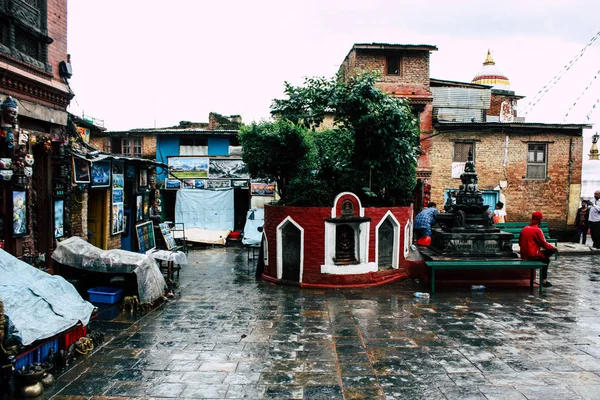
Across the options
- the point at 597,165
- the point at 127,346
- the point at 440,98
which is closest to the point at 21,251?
the point at 127,346

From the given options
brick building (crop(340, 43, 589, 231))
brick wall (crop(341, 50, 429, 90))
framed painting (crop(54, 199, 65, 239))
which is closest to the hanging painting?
framed painting (crop(54, 199, 65, 239))

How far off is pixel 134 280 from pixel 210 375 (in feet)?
14.2

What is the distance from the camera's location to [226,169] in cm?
2288

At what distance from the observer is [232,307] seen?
32.4ft

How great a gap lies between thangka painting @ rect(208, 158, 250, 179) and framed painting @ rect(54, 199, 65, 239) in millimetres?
12379

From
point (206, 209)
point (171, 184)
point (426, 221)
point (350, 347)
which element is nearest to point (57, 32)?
point (350, 347)

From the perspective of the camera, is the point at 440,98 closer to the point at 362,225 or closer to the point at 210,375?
the point at 362,225

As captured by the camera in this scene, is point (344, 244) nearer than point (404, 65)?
Yes

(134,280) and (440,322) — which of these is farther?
(134,280)

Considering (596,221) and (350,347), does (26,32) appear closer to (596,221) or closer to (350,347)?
(350,347)

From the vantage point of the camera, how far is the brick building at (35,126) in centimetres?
875

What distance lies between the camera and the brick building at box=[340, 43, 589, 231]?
22.1 meters

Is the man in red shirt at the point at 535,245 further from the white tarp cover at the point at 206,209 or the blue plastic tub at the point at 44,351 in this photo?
the white tarp cover at the point at 206,209

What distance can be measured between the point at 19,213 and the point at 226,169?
1407 cm
